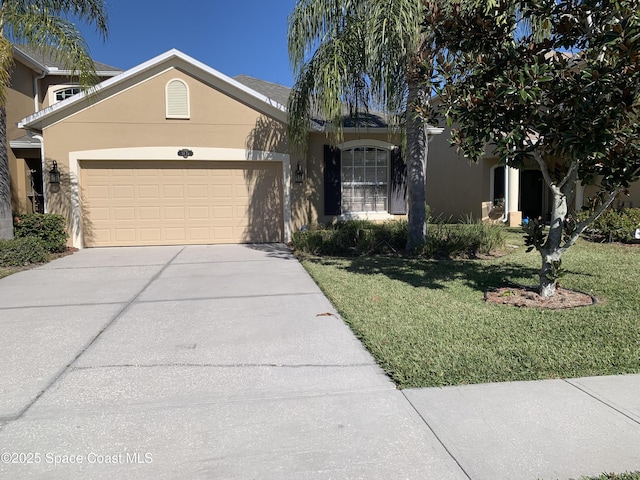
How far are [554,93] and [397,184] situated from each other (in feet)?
24.7

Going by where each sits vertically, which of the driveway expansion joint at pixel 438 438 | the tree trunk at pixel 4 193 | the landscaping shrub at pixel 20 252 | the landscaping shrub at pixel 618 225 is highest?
the tree trunk at pixel 4 193

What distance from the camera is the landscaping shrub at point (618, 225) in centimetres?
1073

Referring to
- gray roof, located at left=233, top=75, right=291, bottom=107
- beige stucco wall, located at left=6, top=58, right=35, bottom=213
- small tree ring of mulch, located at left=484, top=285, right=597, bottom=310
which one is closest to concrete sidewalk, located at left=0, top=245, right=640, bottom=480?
small tree ring of mulch, located at left=484, top=285, right=597, bottom=310

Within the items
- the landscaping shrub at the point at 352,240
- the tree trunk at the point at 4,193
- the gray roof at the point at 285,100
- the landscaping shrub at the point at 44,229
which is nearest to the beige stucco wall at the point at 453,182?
the gray roof at the point at 285,100

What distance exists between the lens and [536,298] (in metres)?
6.12

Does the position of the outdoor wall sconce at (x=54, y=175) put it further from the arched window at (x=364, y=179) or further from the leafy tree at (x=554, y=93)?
the leafy tree at (x=554, y=93)

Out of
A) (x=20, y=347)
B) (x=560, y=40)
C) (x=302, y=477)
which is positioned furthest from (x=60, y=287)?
(x=560, y=40)

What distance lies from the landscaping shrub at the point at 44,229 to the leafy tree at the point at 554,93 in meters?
9.35

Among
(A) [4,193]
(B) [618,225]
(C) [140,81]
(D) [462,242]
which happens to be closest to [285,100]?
(C) [140,81]

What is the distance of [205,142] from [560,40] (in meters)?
8.51

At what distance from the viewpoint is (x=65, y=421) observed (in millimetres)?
3223

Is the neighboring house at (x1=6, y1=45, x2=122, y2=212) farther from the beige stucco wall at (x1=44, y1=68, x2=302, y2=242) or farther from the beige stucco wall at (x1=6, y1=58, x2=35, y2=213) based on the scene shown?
the beige stucco wall at (x1=44, y1=68, x2=302, y2=242)

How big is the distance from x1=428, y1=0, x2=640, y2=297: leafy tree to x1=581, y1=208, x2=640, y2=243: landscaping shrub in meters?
5.88

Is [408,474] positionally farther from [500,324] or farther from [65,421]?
[500,324]
